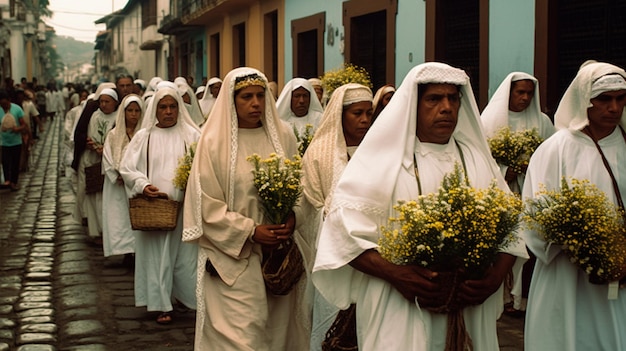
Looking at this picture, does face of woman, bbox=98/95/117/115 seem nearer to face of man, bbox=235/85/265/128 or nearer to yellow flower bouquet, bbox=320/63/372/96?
yellow flower bouquet, bbox=320/63/372/96

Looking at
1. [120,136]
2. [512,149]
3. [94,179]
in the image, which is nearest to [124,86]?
[94,179]

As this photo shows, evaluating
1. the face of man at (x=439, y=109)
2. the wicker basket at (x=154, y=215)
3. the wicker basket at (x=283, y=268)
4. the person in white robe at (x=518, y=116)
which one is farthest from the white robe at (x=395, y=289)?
the person in white robe at (x=518, y=116)

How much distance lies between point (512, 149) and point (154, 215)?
2920 millimetres

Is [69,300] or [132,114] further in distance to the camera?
[132,114]

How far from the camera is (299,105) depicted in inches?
432

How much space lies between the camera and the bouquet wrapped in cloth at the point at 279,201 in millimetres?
5715

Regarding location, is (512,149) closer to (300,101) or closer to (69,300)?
(300,101)

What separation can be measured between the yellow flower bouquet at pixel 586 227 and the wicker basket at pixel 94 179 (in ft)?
24.6

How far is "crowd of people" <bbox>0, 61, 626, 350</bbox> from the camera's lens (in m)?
4.14

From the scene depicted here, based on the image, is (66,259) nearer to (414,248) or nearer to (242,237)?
(242,237)

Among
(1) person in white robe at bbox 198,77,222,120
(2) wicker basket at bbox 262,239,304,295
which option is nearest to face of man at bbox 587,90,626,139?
(2) wicker basket at bbox 262,239,304,295

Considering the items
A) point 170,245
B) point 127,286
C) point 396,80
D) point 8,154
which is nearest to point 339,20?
point 396,80

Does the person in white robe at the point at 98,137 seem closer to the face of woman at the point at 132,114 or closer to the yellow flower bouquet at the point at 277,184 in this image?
the face of woman at the point at 132,114

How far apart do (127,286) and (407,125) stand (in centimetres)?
609
